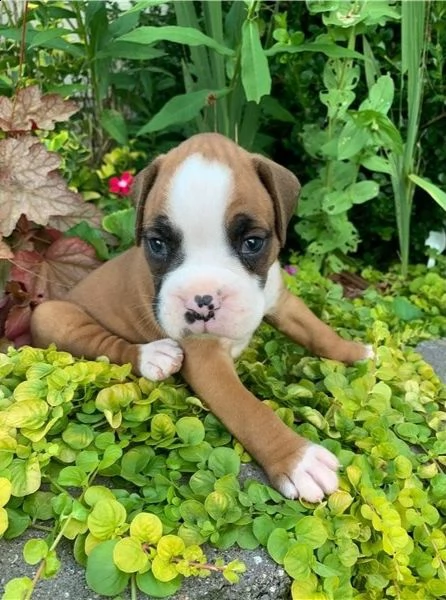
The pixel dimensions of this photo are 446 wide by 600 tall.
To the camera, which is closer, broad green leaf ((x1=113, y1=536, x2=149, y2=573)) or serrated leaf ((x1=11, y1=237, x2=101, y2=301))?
broad green leaf ((x1=113, y1=536, x2=149, y2=573))

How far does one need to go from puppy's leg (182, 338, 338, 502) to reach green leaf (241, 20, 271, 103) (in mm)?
1251

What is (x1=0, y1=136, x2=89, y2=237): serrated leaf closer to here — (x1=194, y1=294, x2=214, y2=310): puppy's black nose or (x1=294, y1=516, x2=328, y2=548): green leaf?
(x1=194, y1=294, x2=214, y2=310): puppy's black nose

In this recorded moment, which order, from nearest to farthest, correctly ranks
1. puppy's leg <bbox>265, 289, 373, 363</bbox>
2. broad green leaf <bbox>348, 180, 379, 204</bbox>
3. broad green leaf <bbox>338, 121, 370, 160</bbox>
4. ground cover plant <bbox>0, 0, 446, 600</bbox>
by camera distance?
ground cover plant <bbox>0, 0, 446, 600</bbox> → puppy's leg <bbox>265, 289, 373, 363</bbox> → broad green leaf <bbox>338, 121, 370, 160</bbox> → broad green leaf <bbox>348, 180, 379, 204</bbox>

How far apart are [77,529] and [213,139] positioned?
4.03 feet

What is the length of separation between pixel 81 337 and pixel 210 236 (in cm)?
80

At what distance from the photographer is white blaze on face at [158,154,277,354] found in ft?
6.68

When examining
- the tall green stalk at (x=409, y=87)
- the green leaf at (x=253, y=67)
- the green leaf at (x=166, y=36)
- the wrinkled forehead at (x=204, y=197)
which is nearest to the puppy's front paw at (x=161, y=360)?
the wrinkled forehead at (x=204, y=197)

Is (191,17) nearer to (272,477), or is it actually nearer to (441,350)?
(441,350)

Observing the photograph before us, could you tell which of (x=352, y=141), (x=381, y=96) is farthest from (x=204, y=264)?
(x=381, y=96)

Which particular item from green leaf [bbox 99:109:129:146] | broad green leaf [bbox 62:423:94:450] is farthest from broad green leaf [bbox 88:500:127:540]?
green leaf [bbox 99:109:129:146]

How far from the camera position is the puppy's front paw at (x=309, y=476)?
1941 mm

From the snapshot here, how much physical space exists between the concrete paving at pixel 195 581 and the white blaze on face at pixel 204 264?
650 millimetres

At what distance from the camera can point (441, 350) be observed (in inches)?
126

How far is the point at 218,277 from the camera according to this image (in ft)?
6.72
